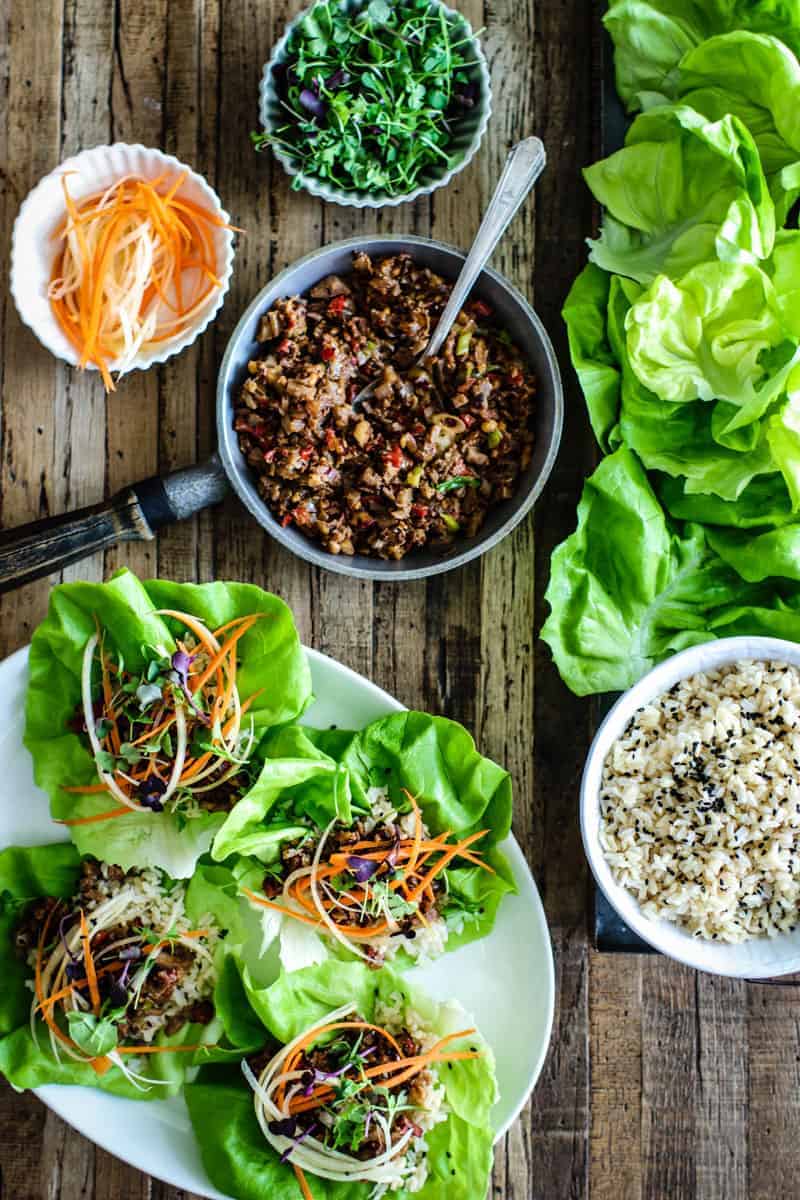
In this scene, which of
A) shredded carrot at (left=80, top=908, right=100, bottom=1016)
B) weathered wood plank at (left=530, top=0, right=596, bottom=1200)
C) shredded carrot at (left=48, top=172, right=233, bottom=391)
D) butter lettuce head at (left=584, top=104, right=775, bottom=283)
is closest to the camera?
butter lettuce head at (left=584, top=104, right=775, bottom=283)

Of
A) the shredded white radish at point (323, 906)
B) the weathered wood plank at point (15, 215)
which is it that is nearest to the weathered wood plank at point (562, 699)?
the shredded white radish at point (323, 906)

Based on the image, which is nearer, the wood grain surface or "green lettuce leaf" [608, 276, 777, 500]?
"green lettuce leaf" [608, 276, 777, 500]

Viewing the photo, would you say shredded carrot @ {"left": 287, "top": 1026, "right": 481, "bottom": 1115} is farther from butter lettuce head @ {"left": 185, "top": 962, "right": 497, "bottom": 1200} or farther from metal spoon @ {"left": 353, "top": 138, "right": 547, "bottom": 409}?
metal spoon @ {"left": 353, "top": 138, "right": 547, "bottom": 409}

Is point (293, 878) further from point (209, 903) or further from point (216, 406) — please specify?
point (216, 406)

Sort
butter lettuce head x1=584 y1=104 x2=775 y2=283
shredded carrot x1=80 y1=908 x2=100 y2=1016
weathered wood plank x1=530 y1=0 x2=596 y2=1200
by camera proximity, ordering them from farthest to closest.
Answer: weathered wood plank x1=530 y1=0 x2=596 y2=1200, shredded carrot x1=80 y1=908 x2=100 y2=1016, butter lettuce head x1=584 y1=104 x2=775 y2=283

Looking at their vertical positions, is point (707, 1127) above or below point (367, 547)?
below

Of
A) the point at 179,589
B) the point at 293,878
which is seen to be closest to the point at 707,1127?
the point at 293,878

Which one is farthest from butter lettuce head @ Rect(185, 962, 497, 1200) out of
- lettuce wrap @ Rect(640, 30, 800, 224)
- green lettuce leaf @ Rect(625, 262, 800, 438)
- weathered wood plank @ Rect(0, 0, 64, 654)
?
lettuce wrap @ Rect(640, 30, 800, 224)
